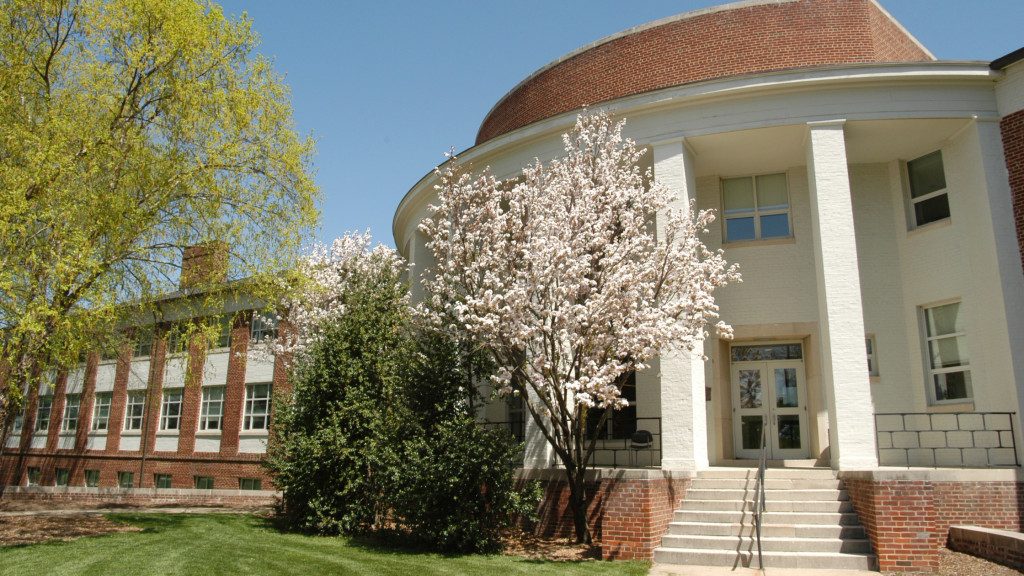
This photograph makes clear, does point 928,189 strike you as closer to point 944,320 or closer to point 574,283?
point 944,320

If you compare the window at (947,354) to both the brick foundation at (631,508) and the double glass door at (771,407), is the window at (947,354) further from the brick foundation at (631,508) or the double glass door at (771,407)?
the brick foundation at (631,508)

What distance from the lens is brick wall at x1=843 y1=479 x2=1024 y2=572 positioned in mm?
9852

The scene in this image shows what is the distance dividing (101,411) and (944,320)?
35.8m

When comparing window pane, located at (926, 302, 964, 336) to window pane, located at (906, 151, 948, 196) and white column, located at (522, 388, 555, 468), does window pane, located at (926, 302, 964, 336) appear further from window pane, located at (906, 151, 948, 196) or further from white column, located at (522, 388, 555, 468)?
white column, located at (522, 388, 555, 468)

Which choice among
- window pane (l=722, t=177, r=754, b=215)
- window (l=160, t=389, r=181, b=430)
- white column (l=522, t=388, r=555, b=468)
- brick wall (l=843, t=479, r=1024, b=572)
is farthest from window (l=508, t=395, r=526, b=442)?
window (l=160, t=389, r=181, b=430)

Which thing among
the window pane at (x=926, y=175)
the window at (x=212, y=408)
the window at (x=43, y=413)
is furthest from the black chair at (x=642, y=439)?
the window at (x=43, y=413)

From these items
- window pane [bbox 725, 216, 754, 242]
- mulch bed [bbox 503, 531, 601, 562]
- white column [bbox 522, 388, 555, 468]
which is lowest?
mulch bed [bbox 503, 531, 601, 562]

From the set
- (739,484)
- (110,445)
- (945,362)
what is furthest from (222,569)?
(110,445)

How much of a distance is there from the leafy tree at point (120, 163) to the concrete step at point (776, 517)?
8640mm

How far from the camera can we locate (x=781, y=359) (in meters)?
15.8

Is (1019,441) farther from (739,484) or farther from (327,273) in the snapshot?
(327,273)

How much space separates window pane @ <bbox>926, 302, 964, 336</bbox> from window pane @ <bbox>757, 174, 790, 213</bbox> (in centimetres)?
369

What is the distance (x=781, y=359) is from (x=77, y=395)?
1362 inches

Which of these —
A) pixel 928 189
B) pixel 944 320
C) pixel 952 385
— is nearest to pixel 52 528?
pixel 952 385
